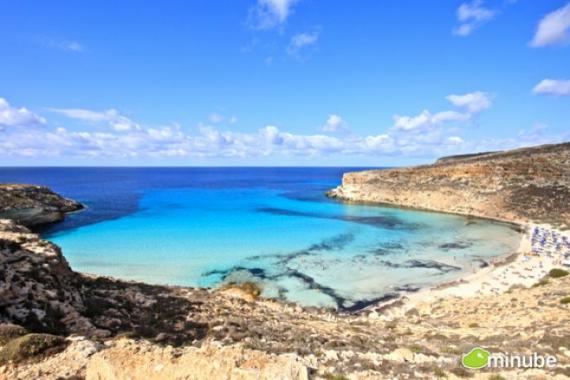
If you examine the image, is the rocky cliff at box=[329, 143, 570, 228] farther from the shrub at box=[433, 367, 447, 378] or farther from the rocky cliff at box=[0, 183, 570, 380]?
the shrub at box=[433, 367, 447, 378]

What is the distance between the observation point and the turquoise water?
77.0ft

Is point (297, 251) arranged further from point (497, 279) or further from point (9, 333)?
point (9, 333)

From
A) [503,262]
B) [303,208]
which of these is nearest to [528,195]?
[503,262]

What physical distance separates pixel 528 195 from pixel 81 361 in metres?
63.1

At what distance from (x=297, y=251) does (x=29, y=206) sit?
38871 mm

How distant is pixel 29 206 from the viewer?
43688 mm

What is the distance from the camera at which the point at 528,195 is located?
51781 millimetres

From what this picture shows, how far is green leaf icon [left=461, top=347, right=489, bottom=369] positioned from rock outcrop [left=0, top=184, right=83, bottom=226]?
49.4 meters

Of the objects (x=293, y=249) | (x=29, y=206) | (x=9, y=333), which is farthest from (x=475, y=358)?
(x=29, y=206)

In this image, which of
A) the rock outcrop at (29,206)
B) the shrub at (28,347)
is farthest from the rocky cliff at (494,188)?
the rock outcrop at (29,206)

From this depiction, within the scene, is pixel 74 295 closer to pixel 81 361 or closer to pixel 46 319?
pixel 46 319

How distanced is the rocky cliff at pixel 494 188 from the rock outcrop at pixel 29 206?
5626cm

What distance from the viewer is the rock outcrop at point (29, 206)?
136ft

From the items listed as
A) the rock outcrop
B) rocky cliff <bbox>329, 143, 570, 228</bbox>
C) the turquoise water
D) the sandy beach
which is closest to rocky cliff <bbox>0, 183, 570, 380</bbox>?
the sandy beach
